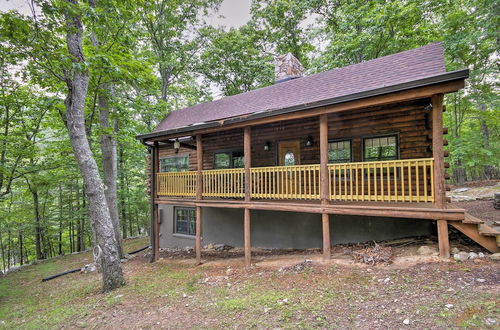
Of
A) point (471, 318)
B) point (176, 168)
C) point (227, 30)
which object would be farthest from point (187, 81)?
point (471, 318)

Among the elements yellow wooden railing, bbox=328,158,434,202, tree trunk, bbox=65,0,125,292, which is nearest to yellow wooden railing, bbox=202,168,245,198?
yellow wooden railing, bbox=328,158,434,202

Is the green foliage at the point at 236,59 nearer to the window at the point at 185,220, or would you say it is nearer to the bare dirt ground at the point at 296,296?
the window at the point at 185,220

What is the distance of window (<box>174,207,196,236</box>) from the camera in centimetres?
1173

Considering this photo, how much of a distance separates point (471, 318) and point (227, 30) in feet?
68.4

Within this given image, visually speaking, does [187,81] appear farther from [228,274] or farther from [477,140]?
[477,140]

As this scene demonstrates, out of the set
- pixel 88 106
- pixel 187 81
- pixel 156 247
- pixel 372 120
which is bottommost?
pixel 156 247

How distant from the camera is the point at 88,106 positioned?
10.4 metres

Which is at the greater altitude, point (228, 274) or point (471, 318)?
point (471, 318)

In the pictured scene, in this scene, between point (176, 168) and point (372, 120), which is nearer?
point (372, 120)

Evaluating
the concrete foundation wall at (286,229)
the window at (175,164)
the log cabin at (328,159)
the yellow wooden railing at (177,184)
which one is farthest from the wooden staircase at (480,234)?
the window at (175,164)

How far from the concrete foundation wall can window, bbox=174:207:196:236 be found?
241 millimetres

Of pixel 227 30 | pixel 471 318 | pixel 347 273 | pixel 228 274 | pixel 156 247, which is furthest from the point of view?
pixel 227 30

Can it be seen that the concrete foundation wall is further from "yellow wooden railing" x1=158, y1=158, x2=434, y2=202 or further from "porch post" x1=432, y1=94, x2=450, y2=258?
"porch post" x1=432, y1=94, x2=450, y2=258

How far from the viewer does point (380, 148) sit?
23.5 ft
